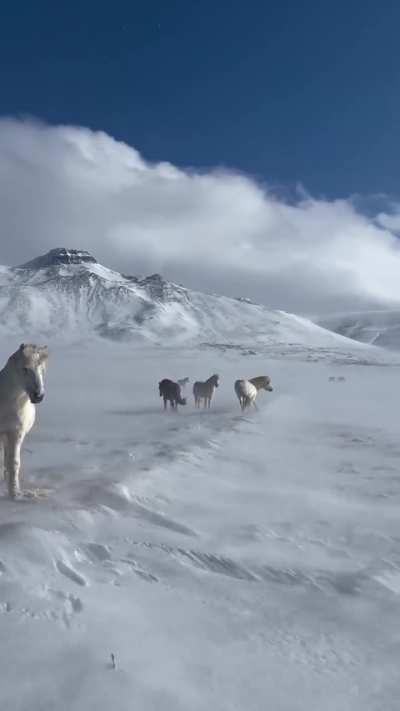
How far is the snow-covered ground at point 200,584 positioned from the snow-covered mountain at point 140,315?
119366 millimetres

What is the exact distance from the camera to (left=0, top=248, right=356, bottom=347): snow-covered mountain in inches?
5541

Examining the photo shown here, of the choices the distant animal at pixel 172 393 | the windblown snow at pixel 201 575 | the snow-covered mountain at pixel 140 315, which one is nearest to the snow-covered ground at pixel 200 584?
the windblown snow at pixel 201 575

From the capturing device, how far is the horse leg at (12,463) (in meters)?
6.12

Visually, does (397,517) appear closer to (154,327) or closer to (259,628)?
(259,628)

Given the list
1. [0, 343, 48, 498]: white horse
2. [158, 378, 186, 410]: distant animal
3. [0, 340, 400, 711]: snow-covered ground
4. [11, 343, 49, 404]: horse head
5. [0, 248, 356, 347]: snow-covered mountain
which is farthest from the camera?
[0, 248, 356, 347]: snow-covered mountain

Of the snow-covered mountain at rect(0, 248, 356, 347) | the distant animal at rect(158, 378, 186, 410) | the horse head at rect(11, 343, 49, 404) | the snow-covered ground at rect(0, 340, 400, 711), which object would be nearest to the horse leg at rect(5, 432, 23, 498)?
the snow-covered ground at rect(0, 340, 400, 711)

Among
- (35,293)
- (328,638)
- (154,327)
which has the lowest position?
(328,638)

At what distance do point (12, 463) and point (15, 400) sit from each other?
77 cm

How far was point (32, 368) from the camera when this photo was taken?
594cm

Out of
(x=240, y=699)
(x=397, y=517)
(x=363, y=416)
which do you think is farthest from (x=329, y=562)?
(x=363, y=416)

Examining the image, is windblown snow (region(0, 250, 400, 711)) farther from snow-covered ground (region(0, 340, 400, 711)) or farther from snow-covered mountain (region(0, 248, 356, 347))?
snow-covered mountain (region(0, 248, 356, 347))

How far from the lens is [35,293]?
178 meters

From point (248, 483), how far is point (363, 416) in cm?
887

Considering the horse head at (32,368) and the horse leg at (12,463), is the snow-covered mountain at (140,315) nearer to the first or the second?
the horse leg at (12,463)
